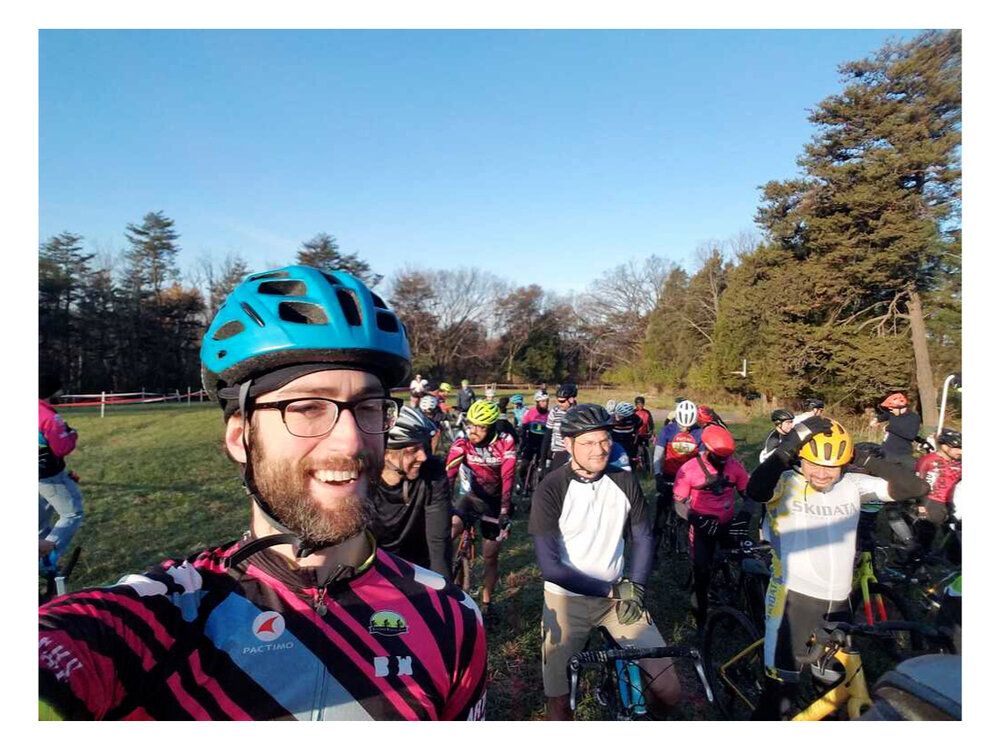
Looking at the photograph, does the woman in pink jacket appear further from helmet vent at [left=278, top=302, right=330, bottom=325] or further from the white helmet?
the white helmet

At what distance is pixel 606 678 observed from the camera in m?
2.97

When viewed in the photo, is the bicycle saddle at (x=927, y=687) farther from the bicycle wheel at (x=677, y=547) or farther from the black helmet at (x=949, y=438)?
the bicycle wheel at (x=677, y=547)

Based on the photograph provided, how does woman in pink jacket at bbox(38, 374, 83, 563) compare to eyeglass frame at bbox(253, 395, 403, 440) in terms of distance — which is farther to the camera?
woman in pink jacket at bbox(38, 374, 83, 563)

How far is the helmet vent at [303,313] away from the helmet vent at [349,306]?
0.07 metres

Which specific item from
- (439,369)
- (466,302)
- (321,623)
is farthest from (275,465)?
(466,302)

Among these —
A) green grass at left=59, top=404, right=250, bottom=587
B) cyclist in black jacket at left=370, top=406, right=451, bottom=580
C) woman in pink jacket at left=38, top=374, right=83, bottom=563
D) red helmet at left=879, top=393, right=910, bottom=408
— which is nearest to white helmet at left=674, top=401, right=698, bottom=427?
red helmet at left=879, top=393, right=910, bottom=408

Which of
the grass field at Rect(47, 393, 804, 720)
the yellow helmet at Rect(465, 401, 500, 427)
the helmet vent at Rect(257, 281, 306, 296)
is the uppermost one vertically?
the helmet vent at Rect(257, 281, 306, 296)

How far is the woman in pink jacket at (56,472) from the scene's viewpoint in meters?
5.02

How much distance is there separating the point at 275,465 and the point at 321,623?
0.46 metres

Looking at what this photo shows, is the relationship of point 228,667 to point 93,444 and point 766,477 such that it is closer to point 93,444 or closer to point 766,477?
point 766,477

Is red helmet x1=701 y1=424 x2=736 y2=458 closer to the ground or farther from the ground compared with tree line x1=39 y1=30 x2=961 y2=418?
closer to the ground

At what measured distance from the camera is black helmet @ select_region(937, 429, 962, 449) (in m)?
5.23

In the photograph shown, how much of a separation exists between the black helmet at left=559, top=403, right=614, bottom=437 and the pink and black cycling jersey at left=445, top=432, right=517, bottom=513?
2499mm

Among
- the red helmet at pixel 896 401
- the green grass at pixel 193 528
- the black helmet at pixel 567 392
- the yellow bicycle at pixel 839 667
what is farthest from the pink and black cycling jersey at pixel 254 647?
the black helmet at pixel 567 392
